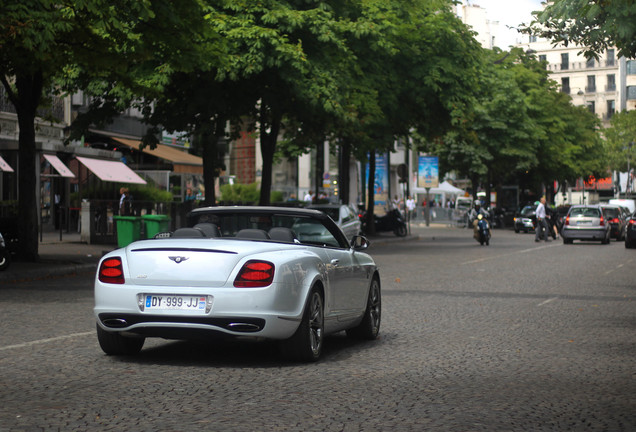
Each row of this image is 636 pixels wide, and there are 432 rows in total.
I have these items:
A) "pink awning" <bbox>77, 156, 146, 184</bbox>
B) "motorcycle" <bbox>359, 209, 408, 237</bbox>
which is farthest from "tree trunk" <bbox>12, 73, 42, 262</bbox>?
"motorcycle" <bbox>359, 209, 408, 237</bbox>

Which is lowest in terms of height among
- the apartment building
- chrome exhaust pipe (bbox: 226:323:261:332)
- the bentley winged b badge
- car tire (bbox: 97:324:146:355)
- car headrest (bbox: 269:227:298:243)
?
car tire (bbox: 97:324:146:355)

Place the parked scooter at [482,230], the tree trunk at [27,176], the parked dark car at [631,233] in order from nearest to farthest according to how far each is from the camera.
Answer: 1. the tree trunk at [27,176]
2. the parked dark car at [631,233]
3. the parked scooter at [482,230]

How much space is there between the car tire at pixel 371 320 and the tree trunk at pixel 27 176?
1312 centimetres

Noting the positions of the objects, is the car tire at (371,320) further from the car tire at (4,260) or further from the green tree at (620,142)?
the green tree at (620,142)

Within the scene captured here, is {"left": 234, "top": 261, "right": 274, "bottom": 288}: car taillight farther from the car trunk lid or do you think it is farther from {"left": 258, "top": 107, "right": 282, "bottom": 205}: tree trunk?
{"left": 258, "top": 107, "right": 282, "bottom": 205}: tree trunk

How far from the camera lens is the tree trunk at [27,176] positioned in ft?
75.8

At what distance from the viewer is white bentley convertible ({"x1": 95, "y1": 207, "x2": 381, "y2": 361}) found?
895 cm

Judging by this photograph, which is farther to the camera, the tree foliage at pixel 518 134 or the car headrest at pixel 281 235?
the tree foliage at pixel 518 134

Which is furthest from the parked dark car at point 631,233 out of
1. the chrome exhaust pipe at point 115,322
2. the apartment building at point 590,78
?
the apartment building at point 590,78

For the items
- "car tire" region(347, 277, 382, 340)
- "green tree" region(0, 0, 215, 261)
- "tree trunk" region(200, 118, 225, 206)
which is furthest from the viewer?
"tree trunk" region(200, 118, 225, 206)

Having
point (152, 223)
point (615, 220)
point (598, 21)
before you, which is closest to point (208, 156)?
point (152, 223)

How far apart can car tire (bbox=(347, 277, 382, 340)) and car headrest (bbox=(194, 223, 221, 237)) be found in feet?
6.38

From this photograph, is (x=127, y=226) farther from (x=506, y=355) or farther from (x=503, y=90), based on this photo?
(x=503, y=90)

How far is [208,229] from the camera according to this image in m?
10.2
